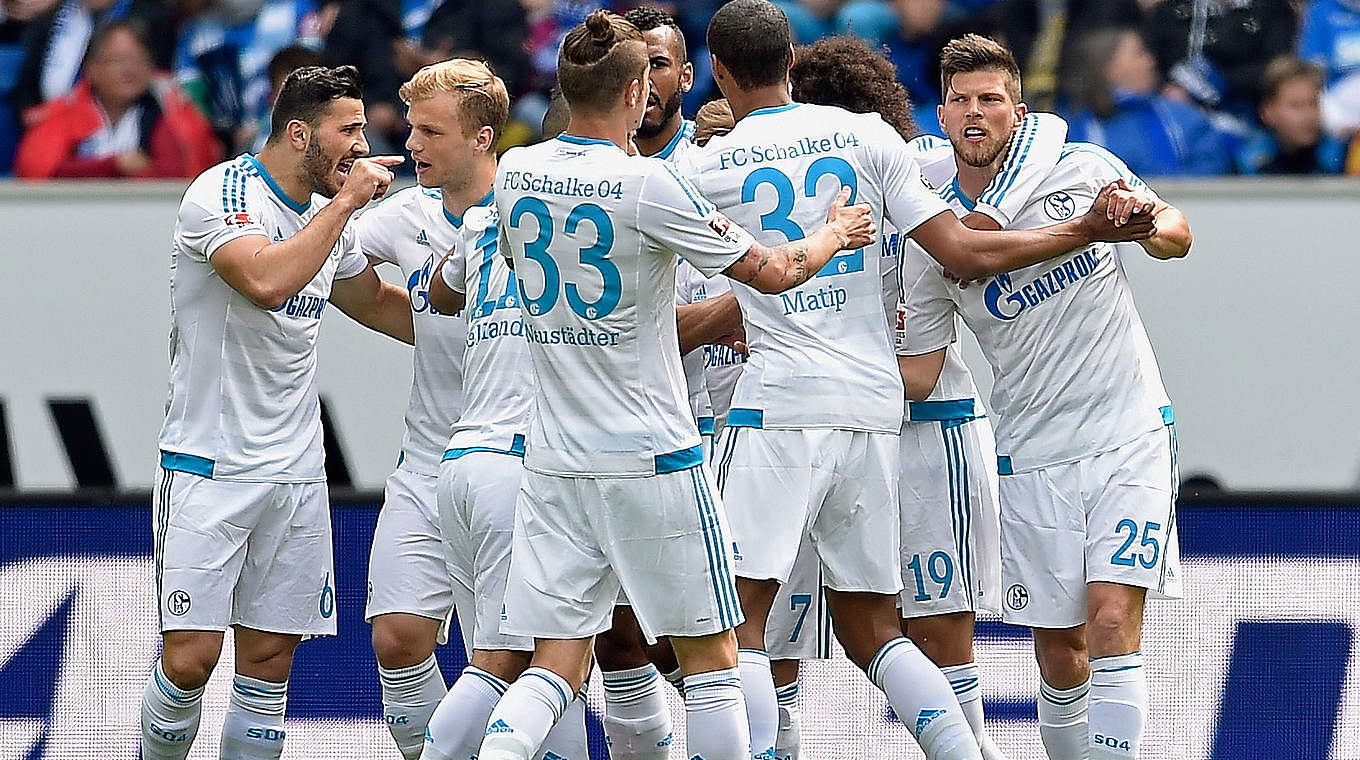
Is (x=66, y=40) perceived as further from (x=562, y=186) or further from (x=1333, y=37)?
(x=1333, y=37)

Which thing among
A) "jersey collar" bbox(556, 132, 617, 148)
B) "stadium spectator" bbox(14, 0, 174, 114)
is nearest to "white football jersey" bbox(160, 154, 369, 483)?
"jersey collar" bbox(556, 132, 617, 148)

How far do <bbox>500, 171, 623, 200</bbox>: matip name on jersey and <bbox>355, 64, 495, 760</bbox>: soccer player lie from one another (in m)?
0.86

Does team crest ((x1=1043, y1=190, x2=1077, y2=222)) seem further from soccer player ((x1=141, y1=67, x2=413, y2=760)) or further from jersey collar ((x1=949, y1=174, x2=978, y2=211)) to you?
soccer player ((x1=141, y1=67, x2=413, y2=760))

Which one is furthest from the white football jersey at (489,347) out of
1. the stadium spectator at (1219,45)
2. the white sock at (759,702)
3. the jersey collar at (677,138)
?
the stadium spectator at (1219,45)

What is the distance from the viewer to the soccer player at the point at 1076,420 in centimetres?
498

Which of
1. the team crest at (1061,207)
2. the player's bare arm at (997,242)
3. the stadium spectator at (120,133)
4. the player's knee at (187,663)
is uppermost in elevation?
the team crest at (1061,207)

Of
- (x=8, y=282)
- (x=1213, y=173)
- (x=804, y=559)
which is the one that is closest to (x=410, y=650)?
(x=804, y=559)

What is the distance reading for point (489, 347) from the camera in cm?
524

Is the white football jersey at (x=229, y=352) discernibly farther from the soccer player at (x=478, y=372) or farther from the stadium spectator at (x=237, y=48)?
the stadium spectator at (x=237, y=48)

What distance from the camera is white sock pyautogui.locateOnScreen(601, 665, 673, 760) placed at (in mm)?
5496

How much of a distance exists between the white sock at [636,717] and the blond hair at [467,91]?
1720 millimetres

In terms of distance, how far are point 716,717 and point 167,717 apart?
1806mm

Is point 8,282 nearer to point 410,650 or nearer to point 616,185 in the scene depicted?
point 410,650

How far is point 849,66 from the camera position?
5504mm
